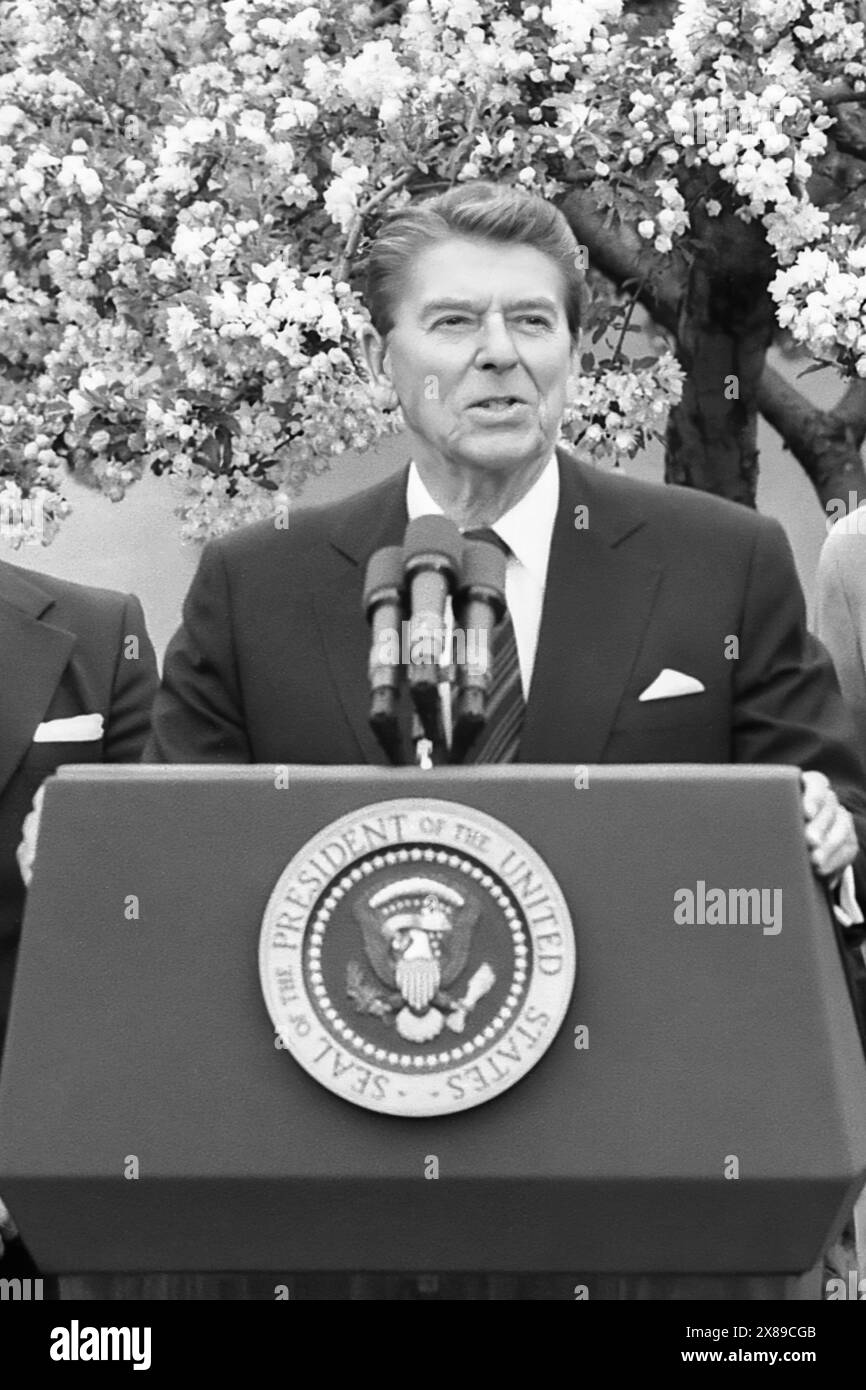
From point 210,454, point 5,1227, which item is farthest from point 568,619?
point 210,454

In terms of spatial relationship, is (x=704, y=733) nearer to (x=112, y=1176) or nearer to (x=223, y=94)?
(x=112, y=1176)

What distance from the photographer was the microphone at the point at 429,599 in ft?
8.55

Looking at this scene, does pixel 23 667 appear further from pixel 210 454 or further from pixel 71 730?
pixel 210 454

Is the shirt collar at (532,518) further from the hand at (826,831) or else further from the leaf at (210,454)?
the leaf at (210,454)

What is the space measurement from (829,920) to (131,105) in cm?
473

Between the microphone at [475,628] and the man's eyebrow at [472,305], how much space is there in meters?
0.54

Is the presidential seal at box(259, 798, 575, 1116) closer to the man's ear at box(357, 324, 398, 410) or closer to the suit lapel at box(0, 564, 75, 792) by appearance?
the man's ear at box(357, 324, 398, 410)

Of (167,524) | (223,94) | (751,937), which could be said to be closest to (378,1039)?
(751,937)

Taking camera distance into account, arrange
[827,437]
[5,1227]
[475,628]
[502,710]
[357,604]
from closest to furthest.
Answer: [475,628], [502,710], [357,604], [5,1227], [827,437]

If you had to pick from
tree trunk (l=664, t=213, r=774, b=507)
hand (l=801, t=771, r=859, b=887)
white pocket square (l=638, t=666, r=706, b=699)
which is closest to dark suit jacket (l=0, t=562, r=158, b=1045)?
white pocket square (l=638, t=666, r=706, b=699)

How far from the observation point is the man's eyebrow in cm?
320

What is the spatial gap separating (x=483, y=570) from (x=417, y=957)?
1.31ft

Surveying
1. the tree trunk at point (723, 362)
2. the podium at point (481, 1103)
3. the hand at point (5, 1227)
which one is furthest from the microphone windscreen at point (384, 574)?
the tree trunk at point (723, 362)

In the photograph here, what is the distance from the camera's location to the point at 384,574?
8.84 ft
